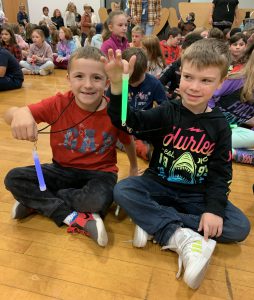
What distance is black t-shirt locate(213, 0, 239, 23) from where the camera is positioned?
164 inches

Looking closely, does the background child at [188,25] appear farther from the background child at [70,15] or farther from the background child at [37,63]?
the background child at [70,15]

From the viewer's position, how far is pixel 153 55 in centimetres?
238

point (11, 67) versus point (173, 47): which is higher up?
point (173, 47)

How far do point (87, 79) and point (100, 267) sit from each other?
23.8 inches

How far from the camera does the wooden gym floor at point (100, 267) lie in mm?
844

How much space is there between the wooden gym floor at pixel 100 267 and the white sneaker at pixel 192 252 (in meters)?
0.04

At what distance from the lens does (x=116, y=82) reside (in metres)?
0.81

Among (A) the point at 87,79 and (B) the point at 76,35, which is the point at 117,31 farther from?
(B) the point at 76,35

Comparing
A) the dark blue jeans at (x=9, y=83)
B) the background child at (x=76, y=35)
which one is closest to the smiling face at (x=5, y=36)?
the dark blue jeans at (x=9, y=83)

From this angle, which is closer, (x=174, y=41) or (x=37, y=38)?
(x=174, y=41)

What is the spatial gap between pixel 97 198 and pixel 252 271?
535 millimetres

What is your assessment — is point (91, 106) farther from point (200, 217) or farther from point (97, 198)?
point (200, 217)

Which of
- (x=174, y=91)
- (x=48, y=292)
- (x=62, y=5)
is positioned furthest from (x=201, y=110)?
(x=62, y=5)

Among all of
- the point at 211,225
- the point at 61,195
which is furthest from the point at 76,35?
the point at 211,225
